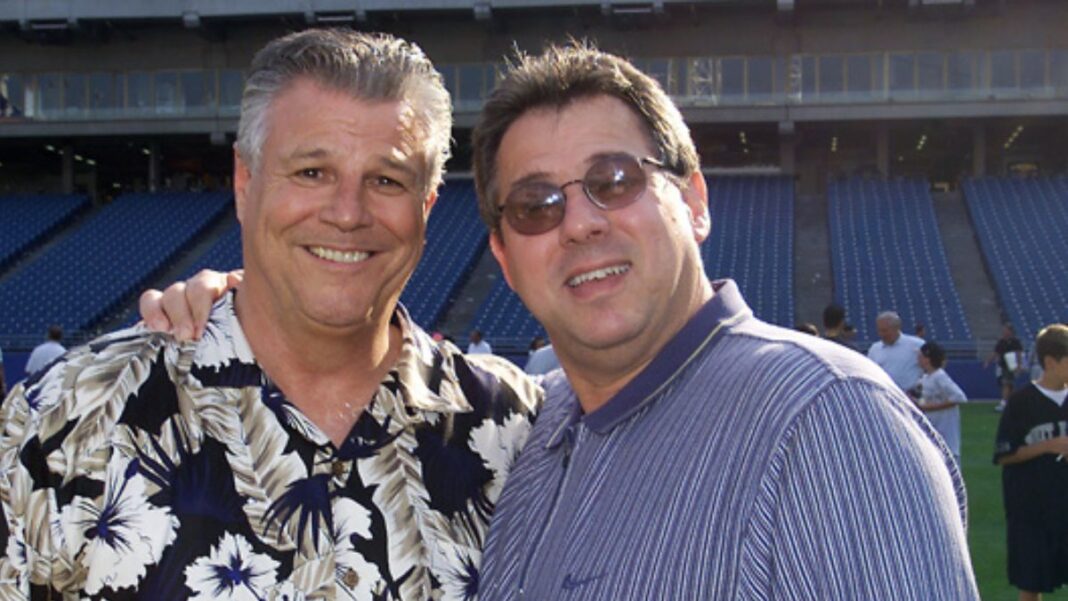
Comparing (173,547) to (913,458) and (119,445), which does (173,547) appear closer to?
(119,445)

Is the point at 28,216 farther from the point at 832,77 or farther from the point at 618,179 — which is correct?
the point at 618,179

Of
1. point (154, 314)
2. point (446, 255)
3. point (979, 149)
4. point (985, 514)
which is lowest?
point (446, 255)

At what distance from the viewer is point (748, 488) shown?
218 cm

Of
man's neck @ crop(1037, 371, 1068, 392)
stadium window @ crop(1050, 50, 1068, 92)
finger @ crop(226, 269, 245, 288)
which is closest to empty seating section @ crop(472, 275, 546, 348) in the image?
stadium window @ crop(1050, 50, 1068, 92)

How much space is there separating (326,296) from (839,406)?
140 centimetres

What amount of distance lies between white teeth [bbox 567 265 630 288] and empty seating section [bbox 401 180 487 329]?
24905 mm

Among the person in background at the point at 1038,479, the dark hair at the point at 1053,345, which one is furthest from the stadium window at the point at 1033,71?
the person in background at the point at 1038,479

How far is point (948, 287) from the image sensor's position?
28.2 m

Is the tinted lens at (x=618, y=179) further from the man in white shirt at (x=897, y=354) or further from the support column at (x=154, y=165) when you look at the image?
the support column at (x=154, y=165)

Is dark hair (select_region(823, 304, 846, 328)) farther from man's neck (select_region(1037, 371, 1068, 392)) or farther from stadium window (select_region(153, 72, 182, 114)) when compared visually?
stadium window (select_region(153, 72, 182, 114))

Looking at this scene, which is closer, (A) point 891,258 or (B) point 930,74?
(A) point 891,258

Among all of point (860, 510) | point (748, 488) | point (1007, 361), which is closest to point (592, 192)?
point (748, 488)

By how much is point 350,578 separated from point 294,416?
41cm

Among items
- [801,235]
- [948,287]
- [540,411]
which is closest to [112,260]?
[801,235]
